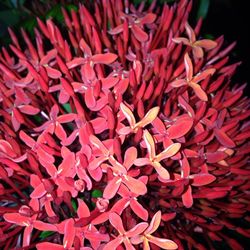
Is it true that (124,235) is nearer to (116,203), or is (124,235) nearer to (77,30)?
(116,203)

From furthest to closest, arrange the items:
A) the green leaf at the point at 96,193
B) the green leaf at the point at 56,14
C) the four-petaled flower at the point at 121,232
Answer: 1. the green leaf at the point at 56,14
2. the green leaf at the point at 96,193
3. the four-petaled flower at the point at 121,232

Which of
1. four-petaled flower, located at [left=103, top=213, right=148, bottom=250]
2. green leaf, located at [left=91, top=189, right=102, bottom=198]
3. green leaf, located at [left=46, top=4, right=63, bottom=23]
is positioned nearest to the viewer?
four-petaled flower, located at [left=103, top=213, right=148, bottom=250]

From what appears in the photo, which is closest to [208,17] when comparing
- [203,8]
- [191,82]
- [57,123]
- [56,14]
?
[203,8]

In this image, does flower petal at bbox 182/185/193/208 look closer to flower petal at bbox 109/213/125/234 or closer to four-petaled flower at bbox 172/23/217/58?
flower petal at bbox 109/213/125/234

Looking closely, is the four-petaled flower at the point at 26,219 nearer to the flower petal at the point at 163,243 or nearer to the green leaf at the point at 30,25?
the flower petal at the point at 163,243

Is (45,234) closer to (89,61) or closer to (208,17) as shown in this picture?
(89,61)

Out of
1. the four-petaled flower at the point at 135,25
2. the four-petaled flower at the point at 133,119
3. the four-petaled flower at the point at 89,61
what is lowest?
the four-petaled flower at the point at 133,119

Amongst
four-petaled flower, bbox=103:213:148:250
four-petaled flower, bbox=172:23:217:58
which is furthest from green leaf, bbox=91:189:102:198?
four-petaled flower, bbox=172:23:217:58

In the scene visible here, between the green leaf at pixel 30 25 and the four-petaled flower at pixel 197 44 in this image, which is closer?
the four-petaled flower at pixel 197 44

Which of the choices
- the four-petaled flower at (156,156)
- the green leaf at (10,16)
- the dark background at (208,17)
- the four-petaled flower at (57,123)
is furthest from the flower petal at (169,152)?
the green leaf at (10,16)
